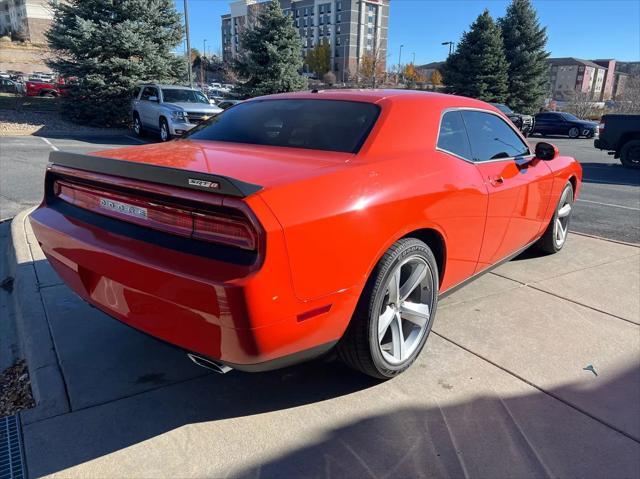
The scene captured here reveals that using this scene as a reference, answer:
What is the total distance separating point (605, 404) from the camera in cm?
263

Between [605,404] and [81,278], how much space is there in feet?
9.30

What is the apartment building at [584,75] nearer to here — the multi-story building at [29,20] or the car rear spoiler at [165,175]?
the multi-story building at [29,20]

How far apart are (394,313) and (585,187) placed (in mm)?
9169

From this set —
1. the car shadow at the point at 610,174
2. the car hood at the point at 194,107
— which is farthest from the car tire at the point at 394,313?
the car hood at the point at 194,107

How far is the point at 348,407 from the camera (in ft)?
8.30

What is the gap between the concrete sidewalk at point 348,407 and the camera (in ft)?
7.09

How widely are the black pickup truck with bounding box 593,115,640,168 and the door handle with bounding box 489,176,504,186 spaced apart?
1211 cm

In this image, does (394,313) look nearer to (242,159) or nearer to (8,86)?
(242,159)

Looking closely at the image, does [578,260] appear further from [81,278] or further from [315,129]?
[81,278]

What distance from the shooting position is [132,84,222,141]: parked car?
13.7 m

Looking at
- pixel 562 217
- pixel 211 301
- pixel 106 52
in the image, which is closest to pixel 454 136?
pixel 211 301

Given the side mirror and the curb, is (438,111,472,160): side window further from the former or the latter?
the curb

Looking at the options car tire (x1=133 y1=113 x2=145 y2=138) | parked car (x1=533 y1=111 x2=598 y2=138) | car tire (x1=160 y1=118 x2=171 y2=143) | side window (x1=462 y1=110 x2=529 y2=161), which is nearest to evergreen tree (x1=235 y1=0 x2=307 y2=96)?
car tire (x1=133 y1=113 x2=145 y2=138)

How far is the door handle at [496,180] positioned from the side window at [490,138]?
15cm
